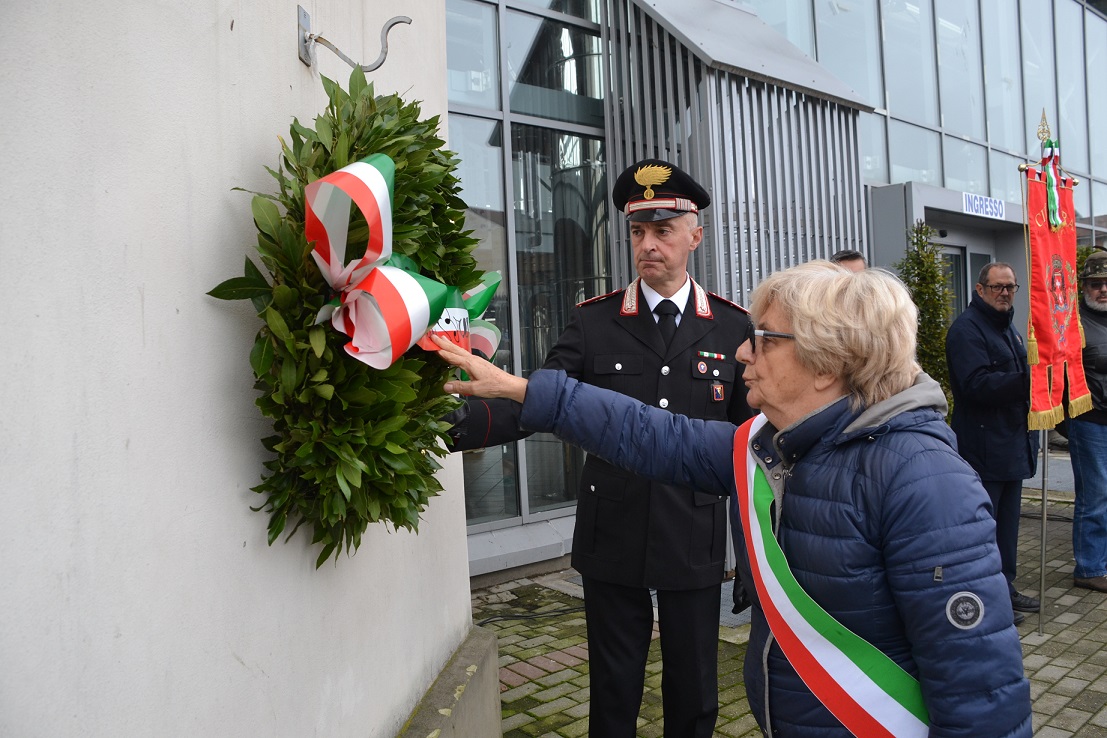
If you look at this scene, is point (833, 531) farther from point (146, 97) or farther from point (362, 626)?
point (146, 97)

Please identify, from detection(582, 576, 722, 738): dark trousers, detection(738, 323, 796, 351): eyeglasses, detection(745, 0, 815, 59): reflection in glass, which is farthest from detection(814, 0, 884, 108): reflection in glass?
detection(738, 323, 796, 351): eyeglasses

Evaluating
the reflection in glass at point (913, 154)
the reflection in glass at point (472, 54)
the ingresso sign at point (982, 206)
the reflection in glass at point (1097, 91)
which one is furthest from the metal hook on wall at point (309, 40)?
the reflection in glass at point (1097, 91)

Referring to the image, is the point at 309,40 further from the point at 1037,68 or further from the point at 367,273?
the point at 1037,68

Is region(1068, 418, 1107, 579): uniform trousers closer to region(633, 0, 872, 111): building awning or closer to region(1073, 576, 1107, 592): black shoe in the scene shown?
region(1073, 576, 1107, 592): black shoe

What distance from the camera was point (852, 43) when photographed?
877cm

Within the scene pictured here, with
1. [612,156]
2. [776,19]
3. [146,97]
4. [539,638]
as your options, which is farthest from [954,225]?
[146,97]

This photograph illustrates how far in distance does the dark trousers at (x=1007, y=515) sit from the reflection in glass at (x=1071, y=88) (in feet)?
30.2

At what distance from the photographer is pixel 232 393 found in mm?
1595

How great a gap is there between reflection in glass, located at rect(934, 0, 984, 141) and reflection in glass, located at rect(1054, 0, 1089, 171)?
240 cm

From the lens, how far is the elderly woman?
5.08 ft

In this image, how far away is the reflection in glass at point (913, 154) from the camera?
30.6 ft

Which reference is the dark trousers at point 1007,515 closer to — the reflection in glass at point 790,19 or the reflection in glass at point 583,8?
the reflection in glass at point 583,8

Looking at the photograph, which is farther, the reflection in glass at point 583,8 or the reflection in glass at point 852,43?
the reflection in glass at point 852,43

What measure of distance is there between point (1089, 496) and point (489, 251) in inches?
161
